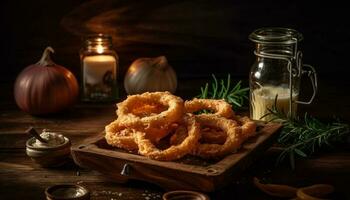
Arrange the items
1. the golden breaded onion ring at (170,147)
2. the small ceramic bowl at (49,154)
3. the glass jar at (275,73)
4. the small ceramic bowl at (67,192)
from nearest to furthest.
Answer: the small ceramic bowl at (67,192)
the golden breaded onion ring at (170,147)
the small ceramic bowl at (49,154)
the glass jar at (275,73)

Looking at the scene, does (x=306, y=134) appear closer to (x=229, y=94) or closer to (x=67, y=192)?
(x=229, y=94)

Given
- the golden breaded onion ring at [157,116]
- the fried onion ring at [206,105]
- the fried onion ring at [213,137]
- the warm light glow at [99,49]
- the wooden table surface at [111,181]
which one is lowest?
the wooden table surface at [111,181]

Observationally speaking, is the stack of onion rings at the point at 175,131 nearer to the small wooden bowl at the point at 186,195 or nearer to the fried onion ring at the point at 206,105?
the fried onion ring at the point at 206,105

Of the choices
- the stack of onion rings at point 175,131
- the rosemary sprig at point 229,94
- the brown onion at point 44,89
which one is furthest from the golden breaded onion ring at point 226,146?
the brown onion at point 44,89

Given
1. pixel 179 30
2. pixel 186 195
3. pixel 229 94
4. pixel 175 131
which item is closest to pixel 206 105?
pixel 175 131

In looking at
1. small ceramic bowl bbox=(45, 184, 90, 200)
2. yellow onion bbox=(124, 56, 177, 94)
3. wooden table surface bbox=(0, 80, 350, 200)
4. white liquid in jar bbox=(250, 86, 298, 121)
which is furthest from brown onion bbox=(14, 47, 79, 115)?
small ceramic bowl bbox=(45, 184, 90, 200)

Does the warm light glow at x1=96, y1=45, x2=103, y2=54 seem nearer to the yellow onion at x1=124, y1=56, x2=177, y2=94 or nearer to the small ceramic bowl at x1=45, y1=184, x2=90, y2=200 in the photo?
the yellow onion at x1=124, y1=56, x2=177, y2=94

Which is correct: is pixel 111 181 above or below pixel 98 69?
below

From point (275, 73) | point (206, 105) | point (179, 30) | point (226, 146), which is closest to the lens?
point (226, 146)
